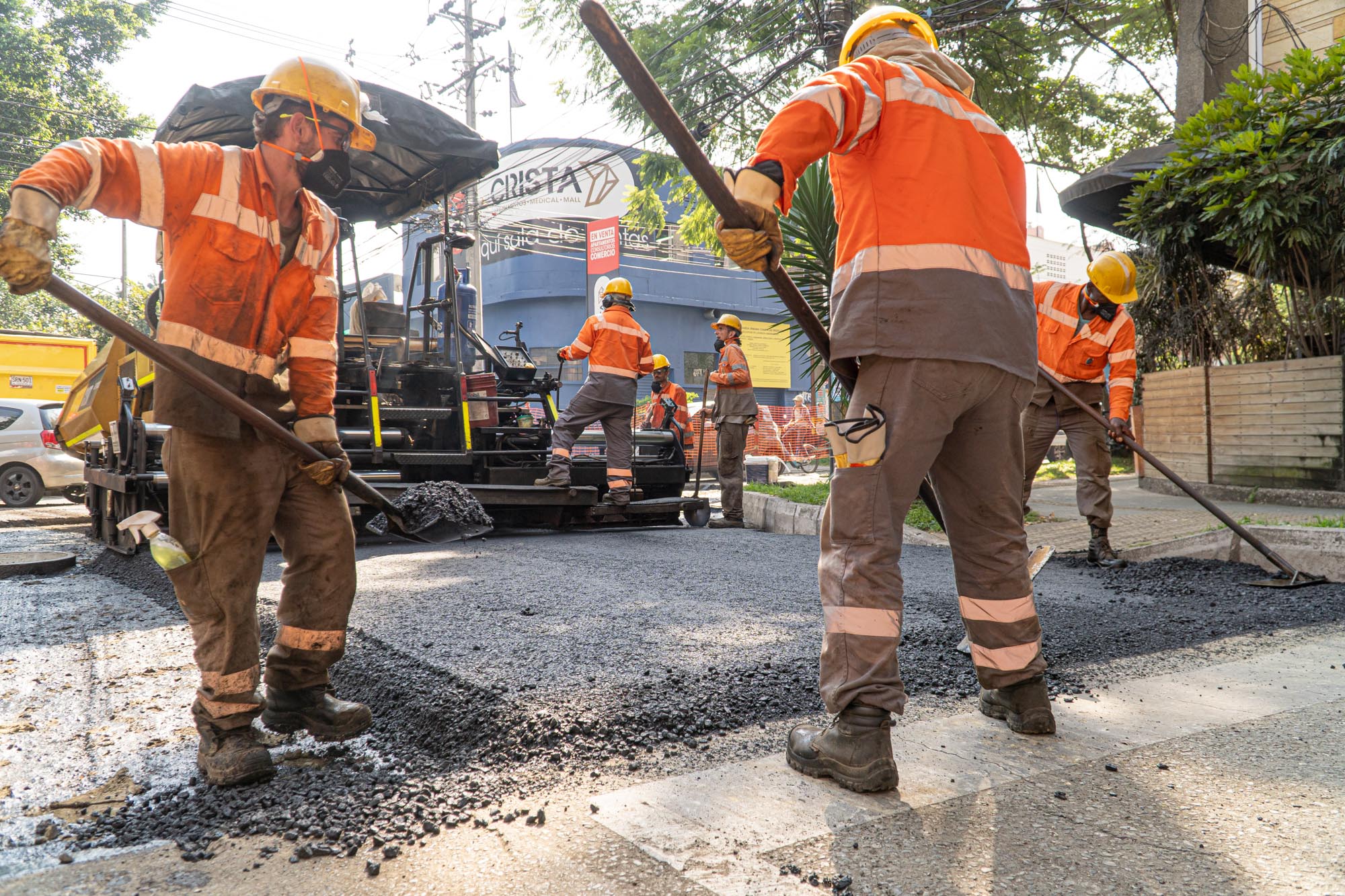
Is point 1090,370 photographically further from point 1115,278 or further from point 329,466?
point 329,466

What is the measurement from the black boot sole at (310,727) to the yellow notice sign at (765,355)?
27.6 m

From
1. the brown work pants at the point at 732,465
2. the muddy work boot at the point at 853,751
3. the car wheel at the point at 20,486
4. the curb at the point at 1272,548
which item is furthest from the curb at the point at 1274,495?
the car wheel at the point at 20,486

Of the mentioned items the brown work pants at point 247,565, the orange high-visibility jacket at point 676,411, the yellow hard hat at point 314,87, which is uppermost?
the yellow hard hat at point 314,87

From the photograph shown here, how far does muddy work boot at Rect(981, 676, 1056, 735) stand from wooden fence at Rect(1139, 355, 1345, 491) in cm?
704

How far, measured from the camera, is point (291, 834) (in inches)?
71.0

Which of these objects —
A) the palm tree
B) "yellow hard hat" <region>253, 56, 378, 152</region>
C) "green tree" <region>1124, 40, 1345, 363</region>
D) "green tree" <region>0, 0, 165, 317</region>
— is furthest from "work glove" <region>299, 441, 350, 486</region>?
"green tree" <region>0, 0, 165, 317</region>

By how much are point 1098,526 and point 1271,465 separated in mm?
3555

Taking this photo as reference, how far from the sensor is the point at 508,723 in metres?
2.42

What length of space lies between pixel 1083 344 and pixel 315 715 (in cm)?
540

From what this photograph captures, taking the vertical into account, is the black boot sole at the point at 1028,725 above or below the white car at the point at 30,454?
below

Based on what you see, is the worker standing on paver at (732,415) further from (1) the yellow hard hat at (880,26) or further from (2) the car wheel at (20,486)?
(2) the car wheel at (20,486)

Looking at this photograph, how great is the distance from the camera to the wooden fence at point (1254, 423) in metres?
7.70

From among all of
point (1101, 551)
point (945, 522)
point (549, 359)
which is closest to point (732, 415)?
point (1101, 551)

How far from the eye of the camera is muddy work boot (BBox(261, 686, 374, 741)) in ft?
8.22
